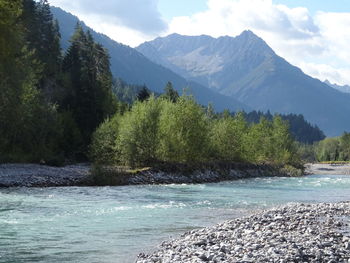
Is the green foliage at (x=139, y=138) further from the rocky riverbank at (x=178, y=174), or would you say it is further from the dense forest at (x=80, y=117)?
the rocky riverbank at (x=178, y=174)

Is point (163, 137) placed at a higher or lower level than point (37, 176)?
higher

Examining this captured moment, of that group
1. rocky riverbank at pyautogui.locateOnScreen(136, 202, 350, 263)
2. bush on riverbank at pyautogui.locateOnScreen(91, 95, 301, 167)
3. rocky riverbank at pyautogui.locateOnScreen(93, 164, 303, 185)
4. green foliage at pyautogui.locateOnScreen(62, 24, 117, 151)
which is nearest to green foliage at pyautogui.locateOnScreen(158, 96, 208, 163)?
bush on riverbank at pyautogui.locateOnScreen(91, 95, 301, 167)

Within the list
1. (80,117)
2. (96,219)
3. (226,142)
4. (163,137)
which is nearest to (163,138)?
(163,137)

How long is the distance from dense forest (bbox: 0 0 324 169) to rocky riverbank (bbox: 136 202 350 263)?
3041 centimetres

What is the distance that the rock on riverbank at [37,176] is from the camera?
43084mm

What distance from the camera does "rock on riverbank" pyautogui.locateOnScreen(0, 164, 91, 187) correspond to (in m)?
43.1

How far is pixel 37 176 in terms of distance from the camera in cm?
4603

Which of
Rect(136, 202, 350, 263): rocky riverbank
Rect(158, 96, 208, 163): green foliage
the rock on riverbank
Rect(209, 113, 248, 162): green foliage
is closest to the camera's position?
Rect(136, 202, 350, 263): rocky riverbank

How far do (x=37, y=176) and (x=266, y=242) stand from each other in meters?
34.3

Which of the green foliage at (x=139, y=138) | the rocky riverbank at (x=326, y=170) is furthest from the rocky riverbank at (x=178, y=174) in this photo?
the rocky riverbank at (x=326, y=170)

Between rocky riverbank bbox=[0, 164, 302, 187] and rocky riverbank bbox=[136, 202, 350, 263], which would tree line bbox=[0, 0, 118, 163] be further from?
rocky riverbank bbox=[136, 202, 350, 263]

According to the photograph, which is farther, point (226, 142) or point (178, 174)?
point (226, 142)

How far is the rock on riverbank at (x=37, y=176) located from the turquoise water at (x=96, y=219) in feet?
12.6

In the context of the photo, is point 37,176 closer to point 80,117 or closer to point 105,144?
point 105,144
